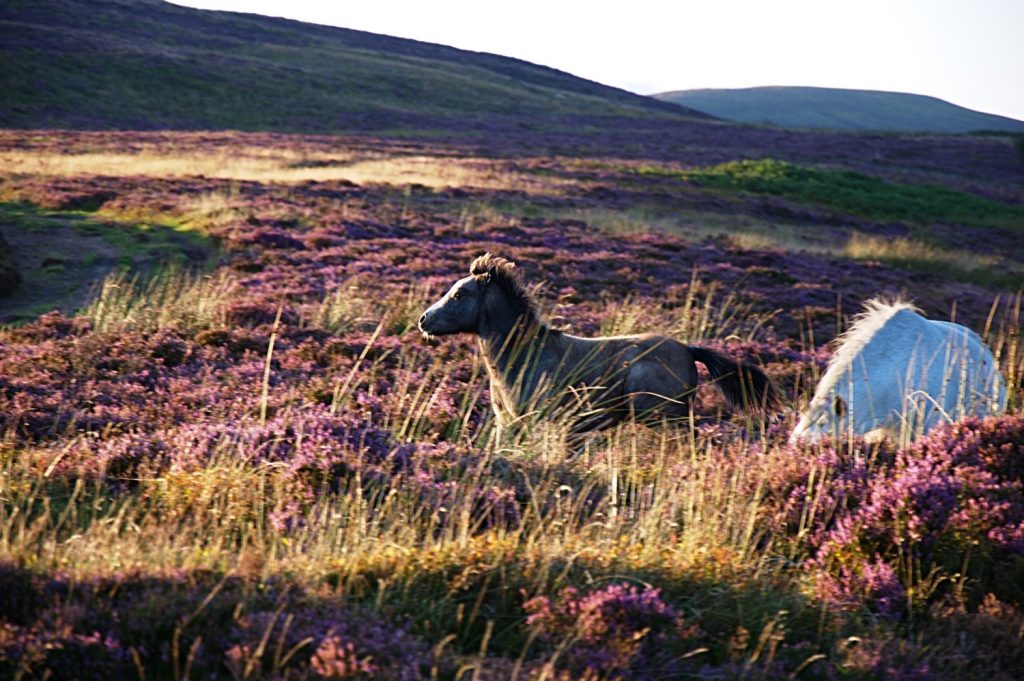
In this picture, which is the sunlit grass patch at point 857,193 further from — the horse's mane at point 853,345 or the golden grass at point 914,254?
the horse's mane at point 853,345

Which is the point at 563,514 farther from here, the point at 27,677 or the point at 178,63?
the point at 178,63

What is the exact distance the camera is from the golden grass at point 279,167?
99.0 feet

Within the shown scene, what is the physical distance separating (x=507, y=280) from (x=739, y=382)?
264 centimetres

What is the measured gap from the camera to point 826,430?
7.26 metres

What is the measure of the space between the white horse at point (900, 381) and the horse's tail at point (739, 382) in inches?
28.6

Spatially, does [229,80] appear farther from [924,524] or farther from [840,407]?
[924,524]

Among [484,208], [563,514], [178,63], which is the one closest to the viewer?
[563,514]

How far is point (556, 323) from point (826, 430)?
7595 mm

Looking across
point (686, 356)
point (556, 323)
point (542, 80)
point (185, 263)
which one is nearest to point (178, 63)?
point (542, 80)

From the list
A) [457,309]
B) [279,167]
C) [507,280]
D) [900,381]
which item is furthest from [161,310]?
[279,167]

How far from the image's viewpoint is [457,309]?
849cm

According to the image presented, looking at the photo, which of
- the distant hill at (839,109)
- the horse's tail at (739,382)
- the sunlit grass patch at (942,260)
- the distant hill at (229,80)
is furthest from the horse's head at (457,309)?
the distant hill at (839,109)

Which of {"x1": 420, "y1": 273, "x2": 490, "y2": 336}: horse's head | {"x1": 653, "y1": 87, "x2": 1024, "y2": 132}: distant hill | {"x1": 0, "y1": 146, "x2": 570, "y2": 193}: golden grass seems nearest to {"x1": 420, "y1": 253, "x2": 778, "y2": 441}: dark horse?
{"x1": 420, "y1": 273, "x2": 490, "y2": 336}: horse's head

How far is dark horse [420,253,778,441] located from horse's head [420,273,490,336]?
0.01 meters
